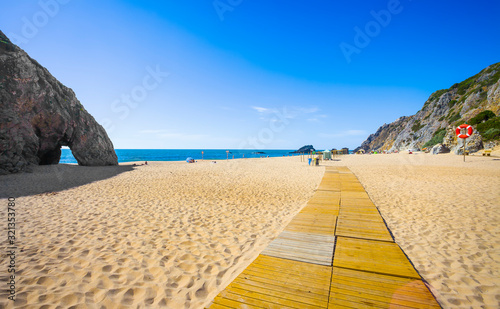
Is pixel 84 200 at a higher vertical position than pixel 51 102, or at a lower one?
lower

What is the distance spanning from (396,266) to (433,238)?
232 centimetres

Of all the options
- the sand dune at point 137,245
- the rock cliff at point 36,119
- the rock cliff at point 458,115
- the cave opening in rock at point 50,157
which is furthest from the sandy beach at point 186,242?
the rock cliff at point 458,115

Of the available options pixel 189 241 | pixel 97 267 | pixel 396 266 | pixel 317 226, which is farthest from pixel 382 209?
pixel 97 267

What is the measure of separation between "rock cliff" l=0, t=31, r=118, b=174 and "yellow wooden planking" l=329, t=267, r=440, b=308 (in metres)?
21.2

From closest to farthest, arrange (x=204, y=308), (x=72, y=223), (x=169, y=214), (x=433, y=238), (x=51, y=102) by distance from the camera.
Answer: (x=204, y=308), (x=433, y=238), (x=72, y=223), (x=169, y=214), (x=51, y=102)

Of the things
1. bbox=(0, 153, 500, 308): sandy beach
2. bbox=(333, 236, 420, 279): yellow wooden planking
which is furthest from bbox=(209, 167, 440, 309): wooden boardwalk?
bbox=(0, 153, 500, 308): sandy beach

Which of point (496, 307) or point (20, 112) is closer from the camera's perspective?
point (496, 307)

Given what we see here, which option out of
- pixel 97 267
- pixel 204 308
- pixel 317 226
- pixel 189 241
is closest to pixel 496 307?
pixel 317 226

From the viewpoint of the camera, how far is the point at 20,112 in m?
15.4

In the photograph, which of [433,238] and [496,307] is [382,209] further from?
[496,307]

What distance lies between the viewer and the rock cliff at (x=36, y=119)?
1444cm

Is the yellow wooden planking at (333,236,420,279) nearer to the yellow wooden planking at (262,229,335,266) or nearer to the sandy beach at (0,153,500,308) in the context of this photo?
the yellow wooden planking at (262,229,335,266)

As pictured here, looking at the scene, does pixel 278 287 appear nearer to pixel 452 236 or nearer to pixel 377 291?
pixel 377 291

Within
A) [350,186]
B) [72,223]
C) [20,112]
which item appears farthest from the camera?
[20,112]
